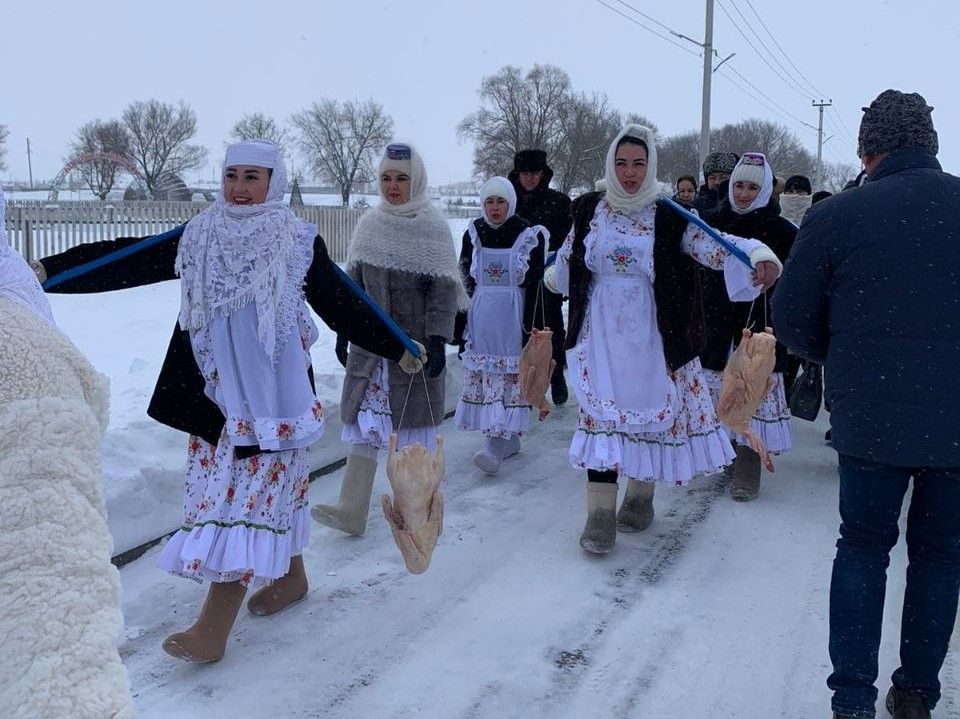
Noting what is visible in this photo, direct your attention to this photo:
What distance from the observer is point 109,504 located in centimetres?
435

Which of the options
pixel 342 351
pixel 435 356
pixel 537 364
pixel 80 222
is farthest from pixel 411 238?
pixel 80 222

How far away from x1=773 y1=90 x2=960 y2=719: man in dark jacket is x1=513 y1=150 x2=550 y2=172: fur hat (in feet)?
16.7

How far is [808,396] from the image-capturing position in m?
6.02

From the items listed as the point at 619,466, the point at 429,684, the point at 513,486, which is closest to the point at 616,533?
the point at 619,466

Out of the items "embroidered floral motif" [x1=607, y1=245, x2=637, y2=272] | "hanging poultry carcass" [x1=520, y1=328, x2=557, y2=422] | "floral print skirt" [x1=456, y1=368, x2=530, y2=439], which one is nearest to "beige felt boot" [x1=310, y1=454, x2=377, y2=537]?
"hanging poultry carcass" [x1=520, y1=328, x2=557, y2=422]

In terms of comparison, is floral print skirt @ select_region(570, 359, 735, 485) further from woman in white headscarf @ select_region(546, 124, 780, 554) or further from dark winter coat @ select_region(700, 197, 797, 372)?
dark winter coat @ select_region(700, 197, 797, 372)

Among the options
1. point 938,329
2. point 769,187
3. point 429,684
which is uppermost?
point 769,187

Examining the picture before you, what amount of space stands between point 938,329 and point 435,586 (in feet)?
7.79

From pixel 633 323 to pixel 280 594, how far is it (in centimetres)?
206

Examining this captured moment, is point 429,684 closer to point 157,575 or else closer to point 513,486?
point 157,575

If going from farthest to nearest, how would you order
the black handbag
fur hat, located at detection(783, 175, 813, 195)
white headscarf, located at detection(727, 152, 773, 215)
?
1. fur hat, located at detection(783, 175, 813, 195)
2. the black handbag
3. white headscarf, located at detection(727, 152, 773, 215)

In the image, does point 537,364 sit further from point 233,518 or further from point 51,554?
point 51,554

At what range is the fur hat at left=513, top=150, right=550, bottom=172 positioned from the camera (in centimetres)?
793

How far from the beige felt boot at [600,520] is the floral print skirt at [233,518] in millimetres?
1589
